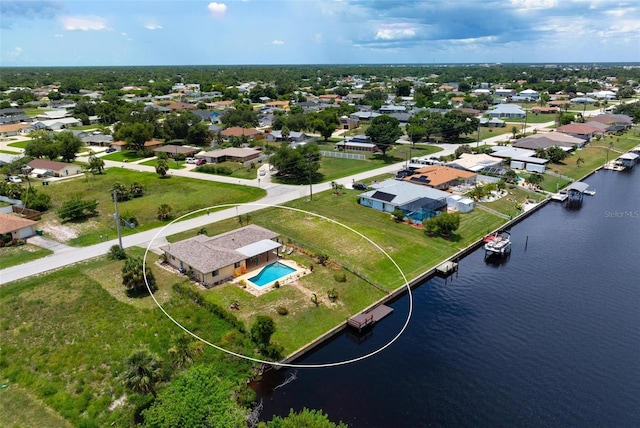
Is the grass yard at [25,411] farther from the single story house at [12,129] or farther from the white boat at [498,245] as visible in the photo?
the single story house at [12,129]

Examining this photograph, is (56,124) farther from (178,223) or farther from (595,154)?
(595,154)

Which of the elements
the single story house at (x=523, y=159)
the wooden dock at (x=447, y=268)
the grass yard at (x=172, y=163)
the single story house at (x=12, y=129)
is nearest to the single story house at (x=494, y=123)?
the single story house at (x=523, y=159)

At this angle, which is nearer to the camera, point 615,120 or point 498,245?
point 498,245

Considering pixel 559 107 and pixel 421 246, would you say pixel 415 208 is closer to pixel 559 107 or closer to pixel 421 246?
pixel 421 246

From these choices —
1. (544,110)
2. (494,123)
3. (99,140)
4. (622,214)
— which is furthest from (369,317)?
(544,110)

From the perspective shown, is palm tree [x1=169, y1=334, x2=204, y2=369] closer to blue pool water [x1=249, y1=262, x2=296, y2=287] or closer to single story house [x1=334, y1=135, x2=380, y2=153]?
blue pool water [x1=249, y1=262, x2=296, y2=287]

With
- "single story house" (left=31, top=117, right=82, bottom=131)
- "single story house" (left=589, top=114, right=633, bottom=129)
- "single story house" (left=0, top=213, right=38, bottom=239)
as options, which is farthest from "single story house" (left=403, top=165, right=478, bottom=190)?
"single story house" (left=31, top=117, right=82, bottom=131)
